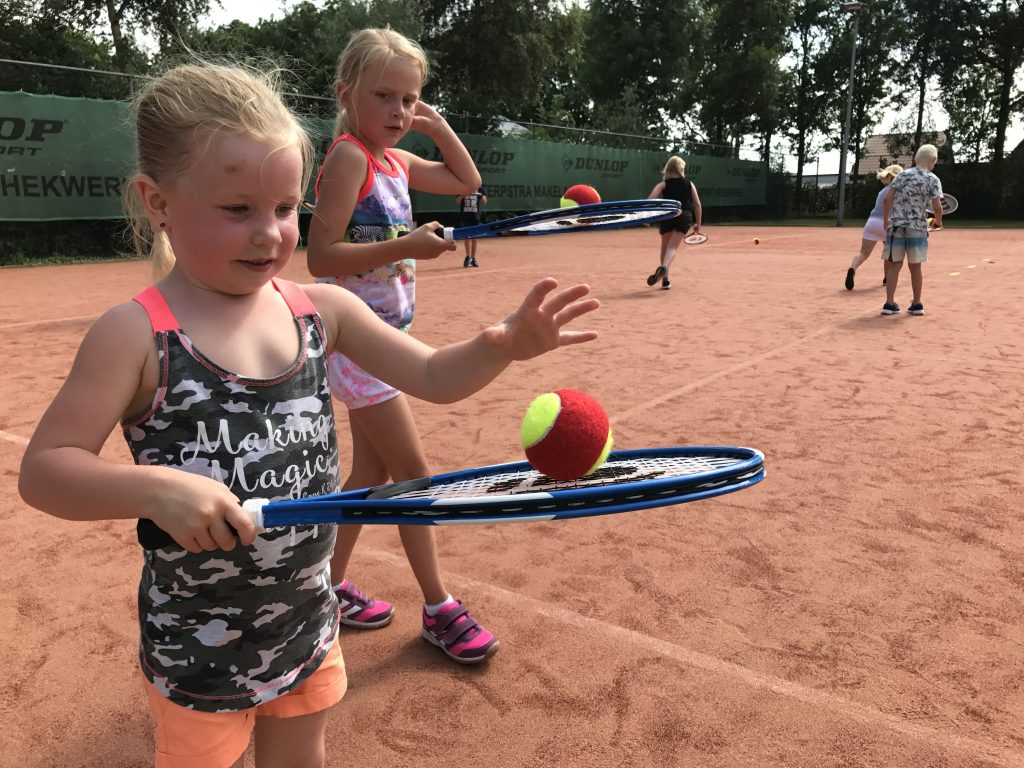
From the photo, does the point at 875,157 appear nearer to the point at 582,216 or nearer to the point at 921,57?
the point at 921,57

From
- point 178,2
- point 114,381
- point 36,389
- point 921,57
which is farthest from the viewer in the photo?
point 921,57

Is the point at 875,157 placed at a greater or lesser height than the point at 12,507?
greater

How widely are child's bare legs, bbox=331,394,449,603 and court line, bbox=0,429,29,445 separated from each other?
3076 mm

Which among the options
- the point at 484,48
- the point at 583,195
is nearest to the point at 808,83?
the point at 484,48

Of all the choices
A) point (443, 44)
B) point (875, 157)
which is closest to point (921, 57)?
point (875, 157)

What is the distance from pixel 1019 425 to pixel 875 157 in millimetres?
50635

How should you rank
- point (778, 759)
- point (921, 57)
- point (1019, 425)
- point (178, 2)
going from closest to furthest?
1. point (778, 759)
2. point (1019, 425)
3. point (178, 2)
4. point (921, 57)

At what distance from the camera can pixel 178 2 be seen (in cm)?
2519

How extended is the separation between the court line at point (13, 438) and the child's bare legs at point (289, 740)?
393 centimetres

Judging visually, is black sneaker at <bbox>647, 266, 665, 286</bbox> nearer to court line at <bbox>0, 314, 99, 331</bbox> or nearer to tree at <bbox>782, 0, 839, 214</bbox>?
court line at <bbox>0, 314, 99, 331</bbox>

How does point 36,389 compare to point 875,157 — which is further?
point 875,157

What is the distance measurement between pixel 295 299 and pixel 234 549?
52 centimetres

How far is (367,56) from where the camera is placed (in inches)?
100

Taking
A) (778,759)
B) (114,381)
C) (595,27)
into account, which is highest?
(595,27)
